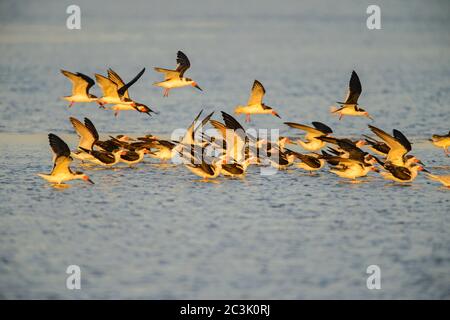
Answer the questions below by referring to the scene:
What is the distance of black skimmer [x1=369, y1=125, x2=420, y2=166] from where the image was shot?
15.0 metres

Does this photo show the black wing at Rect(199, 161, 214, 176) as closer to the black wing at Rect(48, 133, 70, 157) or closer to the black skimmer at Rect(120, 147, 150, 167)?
the black skimmer at Rect(120, 147, 150, 167)

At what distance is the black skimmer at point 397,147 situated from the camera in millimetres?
15023

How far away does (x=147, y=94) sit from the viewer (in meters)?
26.2

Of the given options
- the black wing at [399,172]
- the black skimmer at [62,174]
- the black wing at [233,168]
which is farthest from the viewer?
the black wing at [233,168]

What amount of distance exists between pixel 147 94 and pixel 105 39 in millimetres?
14361

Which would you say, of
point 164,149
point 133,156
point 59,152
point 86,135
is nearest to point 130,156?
point 133,156

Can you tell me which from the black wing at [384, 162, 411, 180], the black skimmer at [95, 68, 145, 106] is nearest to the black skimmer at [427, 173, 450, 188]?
the black wing at [384, 162, 411, 180]

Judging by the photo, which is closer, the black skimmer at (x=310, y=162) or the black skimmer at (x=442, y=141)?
the black skimmer at (x=310, y=162)

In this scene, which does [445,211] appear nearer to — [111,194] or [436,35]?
[111,194]

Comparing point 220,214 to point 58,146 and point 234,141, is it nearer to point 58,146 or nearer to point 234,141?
point 58,146

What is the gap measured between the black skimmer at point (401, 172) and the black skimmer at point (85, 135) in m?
4.94

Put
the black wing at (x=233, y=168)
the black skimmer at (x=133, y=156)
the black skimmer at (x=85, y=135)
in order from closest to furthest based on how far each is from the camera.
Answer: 1. the black wing at (x=233, y=168)
2. the black skimmer at (x=85, y=135)
3. the black skimmer at (x=133, y=156)

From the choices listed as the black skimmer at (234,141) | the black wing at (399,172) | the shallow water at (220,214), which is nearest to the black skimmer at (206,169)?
the shallow water at (220,214)

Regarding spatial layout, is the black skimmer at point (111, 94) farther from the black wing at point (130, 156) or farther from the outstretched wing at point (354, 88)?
the outstretched wing at point (354, 88)
